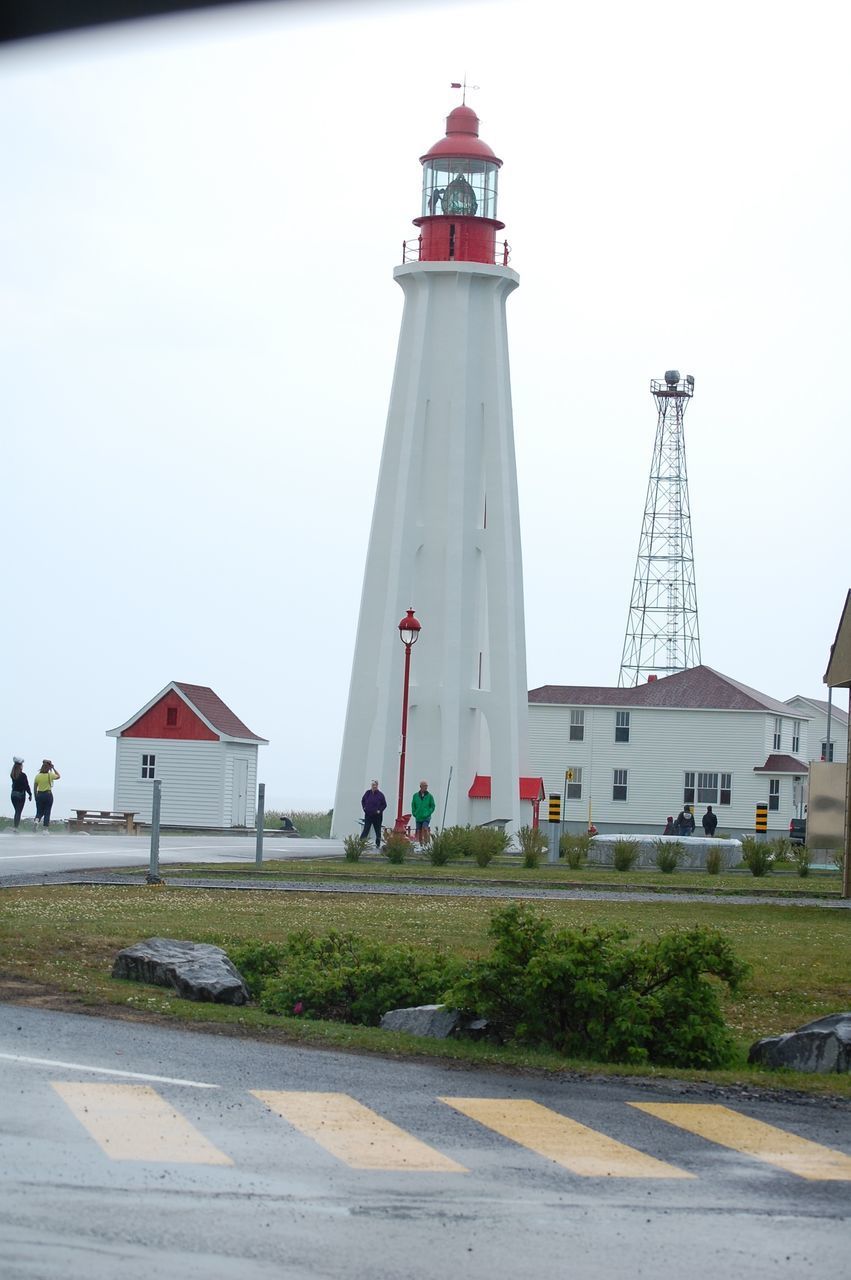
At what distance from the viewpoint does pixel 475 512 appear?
51688 millimetres

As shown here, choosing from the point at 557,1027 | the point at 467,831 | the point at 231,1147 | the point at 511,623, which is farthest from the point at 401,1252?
the point at 511,623

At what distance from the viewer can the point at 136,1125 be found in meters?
9.24

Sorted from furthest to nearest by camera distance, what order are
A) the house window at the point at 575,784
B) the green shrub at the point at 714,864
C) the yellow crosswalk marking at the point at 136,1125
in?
the house window at the point at 575,784, the green shrub at the point at 714,864, the yellow crosswalk marking at the point at 136,1125

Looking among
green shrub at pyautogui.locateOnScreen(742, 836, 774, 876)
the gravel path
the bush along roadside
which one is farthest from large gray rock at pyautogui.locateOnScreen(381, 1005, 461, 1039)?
green shrub at pyautogui.locateOnScreen(742, 836, 774, 876)

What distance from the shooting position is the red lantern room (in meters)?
52.4

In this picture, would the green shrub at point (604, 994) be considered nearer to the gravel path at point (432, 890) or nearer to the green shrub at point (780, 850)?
the gravel path at point (432, 890)

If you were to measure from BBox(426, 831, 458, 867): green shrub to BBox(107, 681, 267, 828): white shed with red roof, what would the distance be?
861 inches

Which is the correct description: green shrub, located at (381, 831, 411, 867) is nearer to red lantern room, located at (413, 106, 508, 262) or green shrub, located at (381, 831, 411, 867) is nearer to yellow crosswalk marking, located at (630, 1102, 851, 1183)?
red lantern room, located at (413, 106, 508, 262)

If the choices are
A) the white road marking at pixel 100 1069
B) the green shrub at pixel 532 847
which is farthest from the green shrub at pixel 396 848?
the white road marking at pixel 100 1069

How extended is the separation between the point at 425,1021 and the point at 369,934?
5.82 m

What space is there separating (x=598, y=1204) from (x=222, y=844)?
3276cm

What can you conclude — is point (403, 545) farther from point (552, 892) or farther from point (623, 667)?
point (623, 667)

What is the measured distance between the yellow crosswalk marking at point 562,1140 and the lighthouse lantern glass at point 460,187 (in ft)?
146

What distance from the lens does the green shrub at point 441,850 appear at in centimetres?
3672
